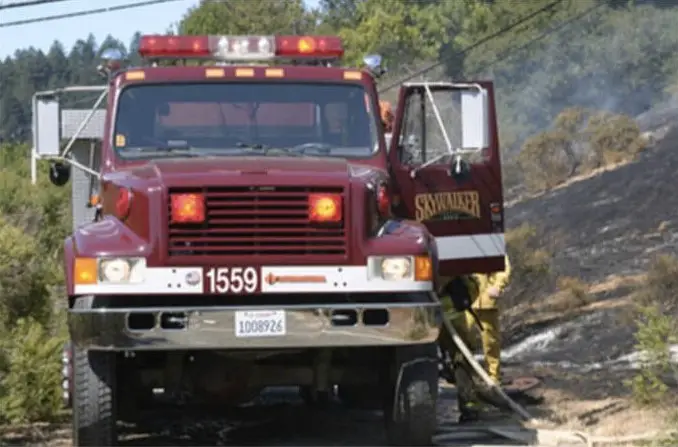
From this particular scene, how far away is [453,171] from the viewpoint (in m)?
10.7

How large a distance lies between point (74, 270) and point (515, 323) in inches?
479

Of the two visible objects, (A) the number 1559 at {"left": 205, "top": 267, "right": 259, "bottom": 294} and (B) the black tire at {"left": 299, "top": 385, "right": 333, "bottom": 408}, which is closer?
(A) the number 1559 at {"left": 205, "top": 267, "right": 259, "bottom": 294}

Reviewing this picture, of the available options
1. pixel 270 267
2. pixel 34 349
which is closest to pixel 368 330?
pixel 270 267

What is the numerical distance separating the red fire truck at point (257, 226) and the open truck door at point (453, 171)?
0.6 inches

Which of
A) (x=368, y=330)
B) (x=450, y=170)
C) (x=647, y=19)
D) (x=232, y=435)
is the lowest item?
(x=232, y=435)

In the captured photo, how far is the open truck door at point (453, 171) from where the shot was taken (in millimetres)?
10312

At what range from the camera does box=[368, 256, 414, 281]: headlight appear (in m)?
→ 8.98

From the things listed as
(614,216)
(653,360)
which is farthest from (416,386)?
(614,216)

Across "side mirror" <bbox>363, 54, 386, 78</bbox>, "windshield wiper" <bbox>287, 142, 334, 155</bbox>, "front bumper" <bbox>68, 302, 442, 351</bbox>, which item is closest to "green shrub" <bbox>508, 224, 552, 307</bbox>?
"side mirror" <bbox>363, 54, 386, 78</bbox>

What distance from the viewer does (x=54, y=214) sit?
82.8 ft

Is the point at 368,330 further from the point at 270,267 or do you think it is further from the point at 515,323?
the point at 515,323

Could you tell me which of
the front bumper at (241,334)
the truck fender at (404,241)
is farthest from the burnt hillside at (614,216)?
the front bumper at (241,334)

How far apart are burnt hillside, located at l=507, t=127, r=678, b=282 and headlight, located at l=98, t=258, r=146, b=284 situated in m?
15.4

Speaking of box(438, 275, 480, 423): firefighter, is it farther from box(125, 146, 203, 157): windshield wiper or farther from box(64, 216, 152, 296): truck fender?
box(64, 216, 152, 296): truck fender
